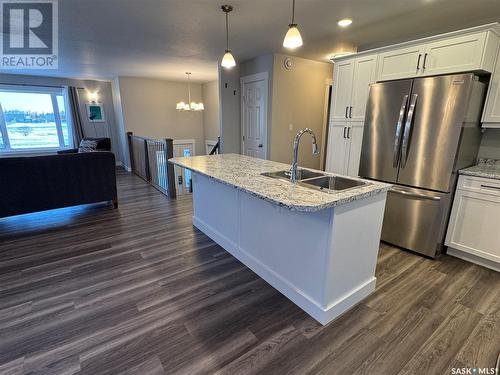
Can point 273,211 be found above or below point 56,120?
below

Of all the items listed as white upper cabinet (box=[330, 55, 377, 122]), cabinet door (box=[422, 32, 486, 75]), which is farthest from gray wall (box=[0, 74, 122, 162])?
cabinet door (box=[422, 32, 486, 75])

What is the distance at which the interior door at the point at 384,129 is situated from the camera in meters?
2.67

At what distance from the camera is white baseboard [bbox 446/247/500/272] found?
8.09ft

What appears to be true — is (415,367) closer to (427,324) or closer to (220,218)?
(427,324)

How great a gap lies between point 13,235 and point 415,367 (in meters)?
4.23

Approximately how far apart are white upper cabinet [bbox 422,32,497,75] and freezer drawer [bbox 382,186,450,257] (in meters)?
1.18

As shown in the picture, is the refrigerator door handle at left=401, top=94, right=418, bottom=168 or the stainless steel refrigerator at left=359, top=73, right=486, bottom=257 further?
the refrigerator door handle at left=401, top=94, right=418, bottom=168

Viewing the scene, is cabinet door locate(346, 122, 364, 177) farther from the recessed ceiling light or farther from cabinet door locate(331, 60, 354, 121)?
the recessed ceiling light

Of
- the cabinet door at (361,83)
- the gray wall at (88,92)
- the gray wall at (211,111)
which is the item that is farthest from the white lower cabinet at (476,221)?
the gray wall at (88,92)

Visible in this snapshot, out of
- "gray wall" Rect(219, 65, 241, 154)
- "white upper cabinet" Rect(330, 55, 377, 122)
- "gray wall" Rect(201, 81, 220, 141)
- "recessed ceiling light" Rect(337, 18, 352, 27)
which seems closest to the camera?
"recessed ceiling light" Rect(337, 18, 352, 27)

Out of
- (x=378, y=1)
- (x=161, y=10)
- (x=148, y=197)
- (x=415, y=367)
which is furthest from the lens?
(x=148, y=197)

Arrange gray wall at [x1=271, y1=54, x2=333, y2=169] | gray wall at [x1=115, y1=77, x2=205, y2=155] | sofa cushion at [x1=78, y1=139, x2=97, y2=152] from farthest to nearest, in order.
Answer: gray wall at [x1=115, y1=77, x2=205, y2=155]
sofa cushion at [x1=78, y1=139, x2=97, y2=152]
gray wall at [x1=271, y1=54, x2=333, y2=169]

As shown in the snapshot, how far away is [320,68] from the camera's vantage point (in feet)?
16.3

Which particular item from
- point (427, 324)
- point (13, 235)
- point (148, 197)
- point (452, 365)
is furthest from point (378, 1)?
point (13, 235)
